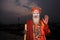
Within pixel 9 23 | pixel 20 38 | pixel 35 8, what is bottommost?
pixel 20 38

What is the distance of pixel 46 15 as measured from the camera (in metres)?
2.46

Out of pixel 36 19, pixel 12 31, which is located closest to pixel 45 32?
pixel 36 19

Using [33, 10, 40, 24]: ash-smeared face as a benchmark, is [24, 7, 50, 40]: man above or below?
below

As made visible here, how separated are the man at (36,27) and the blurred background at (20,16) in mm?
45

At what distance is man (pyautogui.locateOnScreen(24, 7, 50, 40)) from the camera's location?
246 centimetres

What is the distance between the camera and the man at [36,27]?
2.46 metres

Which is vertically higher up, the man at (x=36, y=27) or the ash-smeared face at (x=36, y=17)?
the ash-smeared face at (x=36, y=17)

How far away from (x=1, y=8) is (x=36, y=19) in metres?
0.44

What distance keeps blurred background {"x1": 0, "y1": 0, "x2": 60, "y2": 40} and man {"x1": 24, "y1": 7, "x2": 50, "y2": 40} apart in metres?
0.05

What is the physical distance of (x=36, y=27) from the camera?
A: 247cm

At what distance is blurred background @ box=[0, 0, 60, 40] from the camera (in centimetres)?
246

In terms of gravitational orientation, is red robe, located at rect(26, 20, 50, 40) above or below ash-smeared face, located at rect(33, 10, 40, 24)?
below

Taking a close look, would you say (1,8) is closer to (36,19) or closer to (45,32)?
(36,19)

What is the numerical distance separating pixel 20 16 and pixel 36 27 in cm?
23
